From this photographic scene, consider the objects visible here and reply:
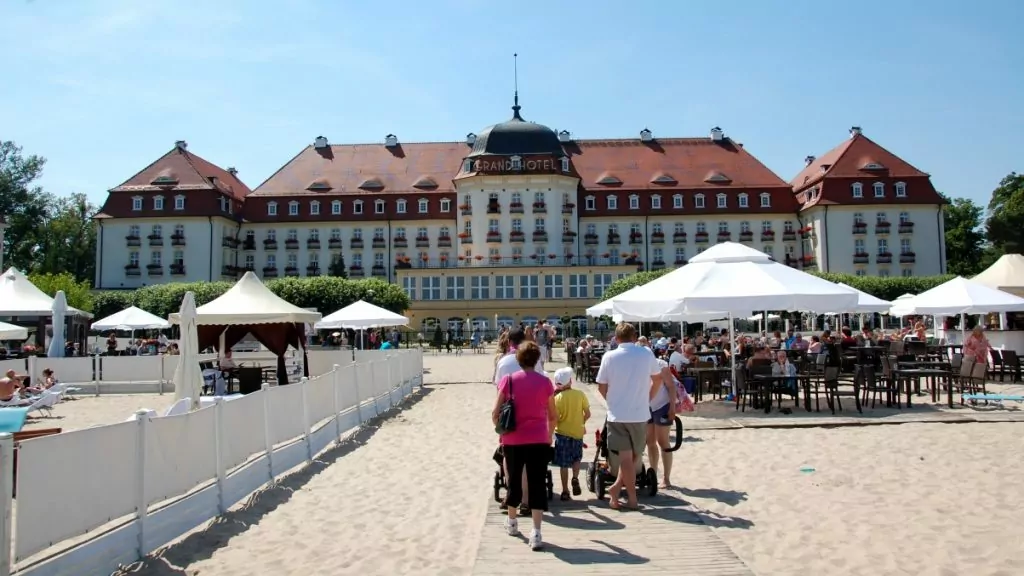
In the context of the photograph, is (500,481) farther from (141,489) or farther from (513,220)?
(513,220)

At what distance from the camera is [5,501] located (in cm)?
448

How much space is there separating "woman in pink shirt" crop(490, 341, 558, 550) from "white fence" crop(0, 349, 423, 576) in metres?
2.60

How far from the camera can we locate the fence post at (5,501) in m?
4.44

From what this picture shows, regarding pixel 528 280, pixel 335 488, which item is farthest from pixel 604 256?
pixel 335 488

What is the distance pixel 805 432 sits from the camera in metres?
11.3

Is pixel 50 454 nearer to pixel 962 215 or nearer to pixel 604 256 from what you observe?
pixel 604 256

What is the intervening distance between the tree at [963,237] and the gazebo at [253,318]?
64.4 meters

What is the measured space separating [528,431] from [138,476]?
282 cm

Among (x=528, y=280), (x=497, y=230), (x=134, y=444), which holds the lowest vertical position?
(x=134, y=444)

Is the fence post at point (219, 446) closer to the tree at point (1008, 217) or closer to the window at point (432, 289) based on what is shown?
the window at point (432, 289)

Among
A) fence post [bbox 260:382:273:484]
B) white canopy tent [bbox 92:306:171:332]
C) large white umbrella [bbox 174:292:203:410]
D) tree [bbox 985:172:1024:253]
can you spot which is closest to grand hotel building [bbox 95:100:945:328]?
tree [bbox 985:172:1024:253]

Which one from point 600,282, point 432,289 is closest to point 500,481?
point 600,282

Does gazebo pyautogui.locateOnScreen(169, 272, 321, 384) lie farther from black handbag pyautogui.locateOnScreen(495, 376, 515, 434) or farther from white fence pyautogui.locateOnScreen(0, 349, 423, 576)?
black handbag pyautogui.locateOnScreen(495, 376, 515, 434)

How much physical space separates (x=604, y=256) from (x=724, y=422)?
4768 centimetres
